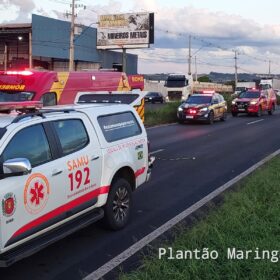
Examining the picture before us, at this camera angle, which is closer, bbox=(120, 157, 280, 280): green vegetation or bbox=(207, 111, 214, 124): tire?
bbox=(120, 157, 280, 280): green vegetation

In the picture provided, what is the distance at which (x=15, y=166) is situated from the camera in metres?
4.64

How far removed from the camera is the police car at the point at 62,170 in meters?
4.79

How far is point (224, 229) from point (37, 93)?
10.7m

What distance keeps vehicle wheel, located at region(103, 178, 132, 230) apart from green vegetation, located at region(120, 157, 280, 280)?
0.86m

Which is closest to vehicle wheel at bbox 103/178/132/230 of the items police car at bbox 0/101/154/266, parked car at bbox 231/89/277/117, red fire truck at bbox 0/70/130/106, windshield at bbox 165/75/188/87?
police car at bbox 0/101/154/266

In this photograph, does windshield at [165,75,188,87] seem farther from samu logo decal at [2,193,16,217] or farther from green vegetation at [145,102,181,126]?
samu logo decal at [2,193,16,217]

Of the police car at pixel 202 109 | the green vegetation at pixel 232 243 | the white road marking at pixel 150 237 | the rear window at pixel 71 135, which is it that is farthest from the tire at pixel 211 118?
the rear window at pixel 71 135

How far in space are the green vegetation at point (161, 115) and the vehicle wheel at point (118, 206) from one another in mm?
17187

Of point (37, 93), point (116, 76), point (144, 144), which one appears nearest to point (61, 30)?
point (116, 76)

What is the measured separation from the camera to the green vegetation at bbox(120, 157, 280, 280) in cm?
443

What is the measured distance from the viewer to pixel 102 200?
6.33m

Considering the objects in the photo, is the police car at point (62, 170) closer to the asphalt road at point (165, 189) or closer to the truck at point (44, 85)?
the asphalt road at point (165, 189)

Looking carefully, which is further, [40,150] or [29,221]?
[40,150]

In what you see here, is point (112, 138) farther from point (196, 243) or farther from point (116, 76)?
point (116, 76)
